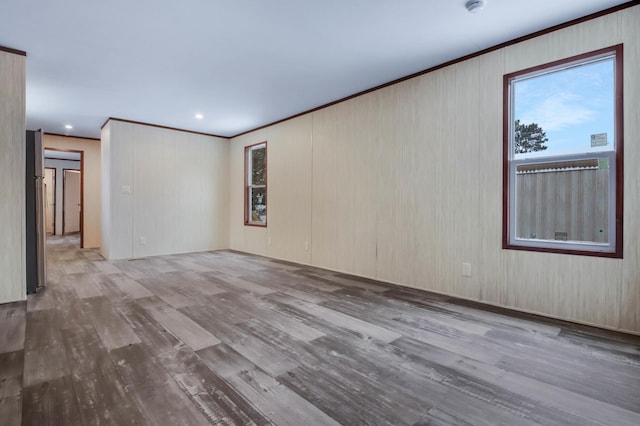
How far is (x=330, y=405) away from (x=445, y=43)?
10.4 ft

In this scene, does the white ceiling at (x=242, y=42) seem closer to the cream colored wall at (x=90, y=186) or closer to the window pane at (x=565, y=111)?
the window pane at (x=565, y=111)

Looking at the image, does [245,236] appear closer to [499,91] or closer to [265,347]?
[265,347]

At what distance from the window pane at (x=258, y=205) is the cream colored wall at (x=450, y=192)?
1.29m

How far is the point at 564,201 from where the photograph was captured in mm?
2945

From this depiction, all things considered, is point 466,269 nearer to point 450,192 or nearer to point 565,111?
point 450,192

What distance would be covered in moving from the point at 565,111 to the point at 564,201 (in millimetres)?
801

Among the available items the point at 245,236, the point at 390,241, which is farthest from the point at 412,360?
the point at 245,236

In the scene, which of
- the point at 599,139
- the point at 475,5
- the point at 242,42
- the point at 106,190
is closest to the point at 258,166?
the point at 106,190

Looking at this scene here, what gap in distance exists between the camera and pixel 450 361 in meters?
2.01

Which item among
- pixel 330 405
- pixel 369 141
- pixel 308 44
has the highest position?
pixel 308 44

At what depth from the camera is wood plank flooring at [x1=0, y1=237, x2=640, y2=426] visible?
1505mm

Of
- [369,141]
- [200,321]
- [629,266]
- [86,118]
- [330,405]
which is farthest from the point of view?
[86,118]

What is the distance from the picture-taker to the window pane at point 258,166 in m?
6.38

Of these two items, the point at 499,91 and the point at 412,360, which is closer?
the point at 412,360
